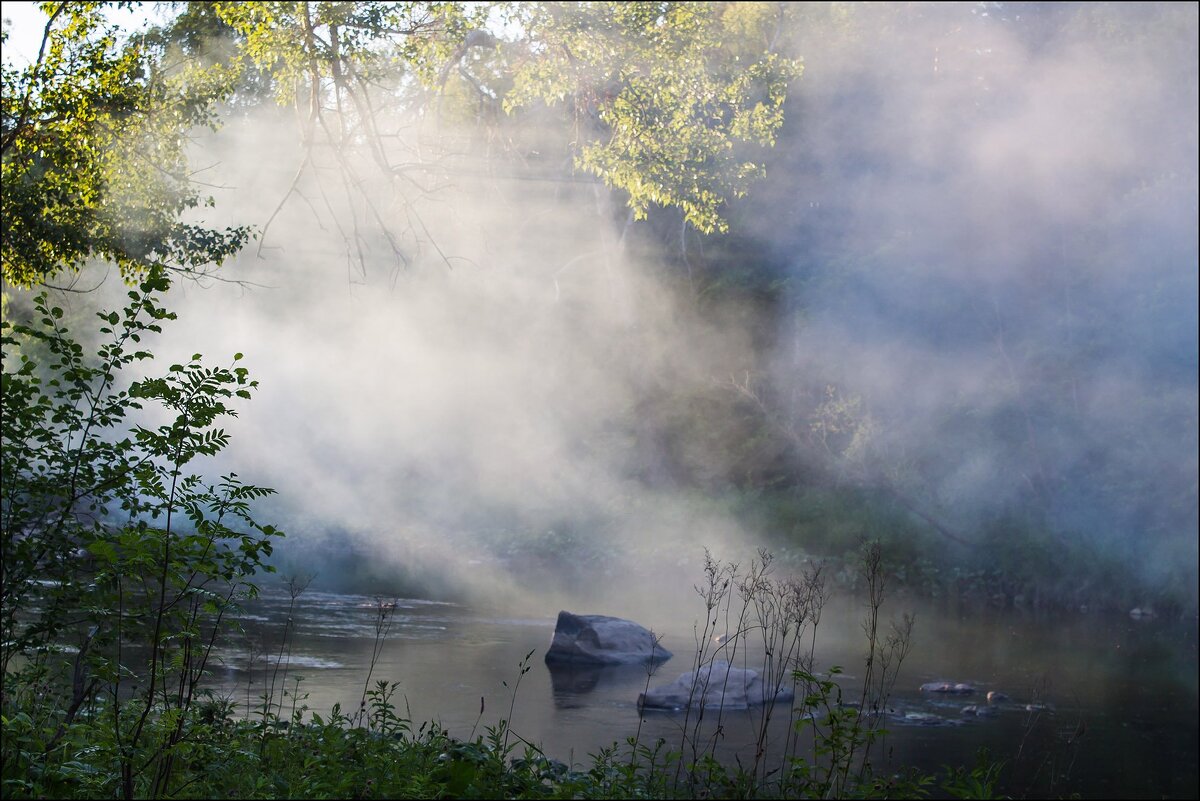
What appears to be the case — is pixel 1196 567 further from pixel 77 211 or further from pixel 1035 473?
pixel 77 211

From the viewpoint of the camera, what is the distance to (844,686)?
12.4m

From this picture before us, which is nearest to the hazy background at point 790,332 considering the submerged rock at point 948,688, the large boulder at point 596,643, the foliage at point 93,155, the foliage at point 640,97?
the large boulder at point 596,643

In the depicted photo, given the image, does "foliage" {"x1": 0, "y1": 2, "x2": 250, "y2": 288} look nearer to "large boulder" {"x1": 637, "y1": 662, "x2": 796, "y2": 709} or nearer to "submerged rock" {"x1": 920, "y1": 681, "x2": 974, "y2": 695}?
"large boulder" {"x1": 637, "y1": 662, "x2": 796, "y2": 709}

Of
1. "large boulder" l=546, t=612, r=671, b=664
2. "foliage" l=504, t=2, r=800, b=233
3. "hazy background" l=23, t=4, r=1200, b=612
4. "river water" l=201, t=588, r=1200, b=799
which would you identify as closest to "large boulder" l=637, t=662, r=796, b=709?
"river water" l=201, t=588, r=1200, b=799

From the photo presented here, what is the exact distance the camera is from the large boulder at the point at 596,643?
43.3 feet

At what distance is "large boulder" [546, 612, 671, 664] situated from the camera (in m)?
13.2

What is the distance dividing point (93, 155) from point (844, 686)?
383 inches

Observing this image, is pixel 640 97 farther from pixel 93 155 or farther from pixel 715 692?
pixel 715 692

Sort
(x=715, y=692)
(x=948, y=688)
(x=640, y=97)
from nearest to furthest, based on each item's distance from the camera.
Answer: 1. (x=715, y=692)
2. (x=640, y=97)
3. (x=948, y=688)

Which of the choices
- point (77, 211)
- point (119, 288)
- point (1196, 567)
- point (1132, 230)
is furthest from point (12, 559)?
point (1132, 230)

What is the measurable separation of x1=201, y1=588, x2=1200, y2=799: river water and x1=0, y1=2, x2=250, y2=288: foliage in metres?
4.00

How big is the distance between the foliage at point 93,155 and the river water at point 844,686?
400cm

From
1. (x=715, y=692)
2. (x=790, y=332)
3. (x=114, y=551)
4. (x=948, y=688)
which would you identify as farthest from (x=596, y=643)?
(x=790, y=332)

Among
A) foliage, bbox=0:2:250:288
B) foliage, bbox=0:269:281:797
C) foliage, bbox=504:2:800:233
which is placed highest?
foliage, bbox=504:2:800:233
